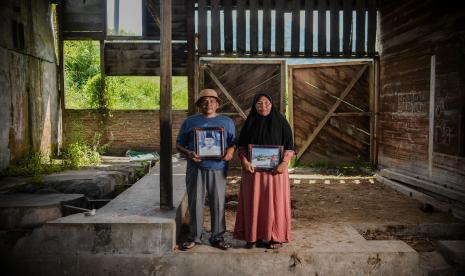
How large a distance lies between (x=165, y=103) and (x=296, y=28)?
21.2 ft

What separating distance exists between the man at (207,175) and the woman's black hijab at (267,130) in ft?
0.79

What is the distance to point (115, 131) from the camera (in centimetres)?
1137

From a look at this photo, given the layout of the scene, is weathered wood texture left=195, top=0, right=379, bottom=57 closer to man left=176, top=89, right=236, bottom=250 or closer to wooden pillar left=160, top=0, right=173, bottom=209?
wooden pillar left=160, top=0, right=173, bottom=209

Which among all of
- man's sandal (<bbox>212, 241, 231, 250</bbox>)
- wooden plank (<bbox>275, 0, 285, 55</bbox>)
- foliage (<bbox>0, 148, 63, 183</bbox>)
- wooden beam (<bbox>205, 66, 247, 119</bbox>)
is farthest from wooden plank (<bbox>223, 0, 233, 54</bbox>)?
man's sandal (<bbox>212, 241, 231, 250</bbox>)

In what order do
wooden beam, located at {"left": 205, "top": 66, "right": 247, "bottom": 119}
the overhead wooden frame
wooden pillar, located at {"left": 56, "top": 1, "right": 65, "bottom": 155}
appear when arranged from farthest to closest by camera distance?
wooden pillar, located at {"left": 56, "top": 1, "right": 65, "bottom": 155} < the overhead wooden frame < wooden beam, located at {"left": 205, "top": 66, "right": 247, "bottom": 119}

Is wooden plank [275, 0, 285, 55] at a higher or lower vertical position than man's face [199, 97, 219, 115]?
higher

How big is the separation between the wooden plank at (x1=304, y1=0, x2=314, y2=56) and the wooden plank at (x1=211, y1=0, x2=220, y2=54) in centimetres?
224

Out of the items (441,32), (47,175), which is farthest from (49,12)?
(441,32)

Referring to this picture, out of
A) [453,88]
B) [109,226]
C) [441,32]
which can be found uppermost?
[441,32]

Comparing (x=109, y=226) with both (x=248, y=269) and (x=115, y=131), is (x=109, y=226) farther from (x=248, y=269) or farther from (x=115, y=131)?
(x=115, y=131)

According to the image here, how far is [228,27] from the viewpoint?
32.7 feet

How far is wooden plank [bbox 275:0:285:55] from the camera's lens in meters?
9.98

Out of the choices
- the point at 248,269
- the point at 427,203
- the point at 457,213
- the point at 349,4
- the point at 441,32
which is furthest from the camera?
the point at 349,4

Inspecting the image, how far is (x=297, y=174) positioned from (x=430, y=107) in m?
3.73
